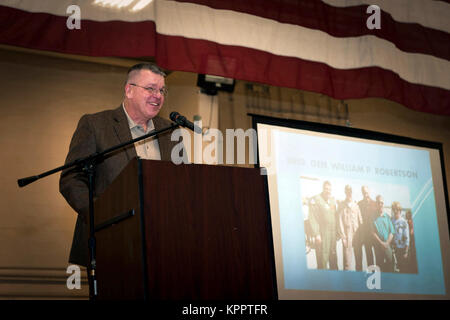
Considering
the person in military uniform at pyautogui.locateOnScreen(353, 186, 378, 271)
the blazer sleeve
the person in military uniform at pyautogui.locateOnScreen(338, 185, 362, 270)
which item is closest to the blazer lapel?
the blazer sleeve

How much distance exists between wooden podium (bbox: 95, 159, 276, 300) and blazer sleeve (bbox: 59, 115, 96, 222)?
0.32 m

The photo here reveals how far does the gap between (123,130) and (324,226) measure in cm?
184

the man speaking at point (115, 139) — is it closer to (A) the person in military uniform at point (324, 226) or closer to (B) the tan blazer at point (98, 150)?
(B) the tan blazer at point (98, 150)

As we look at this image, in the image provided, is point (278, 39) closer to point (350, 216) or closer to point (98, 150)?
point (350, 216)

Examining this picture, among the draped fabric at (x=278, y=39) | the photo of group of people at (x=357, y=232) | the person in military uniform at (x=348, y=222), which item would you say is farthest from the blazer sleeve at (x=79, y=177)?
the person in military uniform at (x=348, y=222)

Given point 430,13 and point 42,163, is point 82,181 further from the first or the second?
point 430,13

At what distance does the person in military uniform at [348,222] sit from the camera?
4.11 metres

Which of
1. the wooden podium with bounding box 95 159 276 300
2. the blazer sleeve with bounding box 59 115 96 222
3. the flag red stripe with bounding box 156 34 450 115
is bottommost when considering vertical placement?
the wooden podium with bounding box 95 159 276 300

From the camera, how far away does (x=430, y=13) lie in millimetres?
4395

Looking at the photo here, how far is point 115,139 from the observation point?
8.92ft

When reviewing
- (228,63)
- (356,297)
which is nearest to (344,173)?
(356,297)

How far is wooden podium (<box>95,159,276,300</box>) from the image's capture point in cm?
178

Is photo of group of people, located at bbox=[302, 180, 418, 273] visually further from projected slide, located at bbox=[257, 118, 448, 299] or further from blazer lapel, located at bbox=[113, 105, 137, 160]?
blazer lapel, located at bbox=[113, 105, 137, 160]
